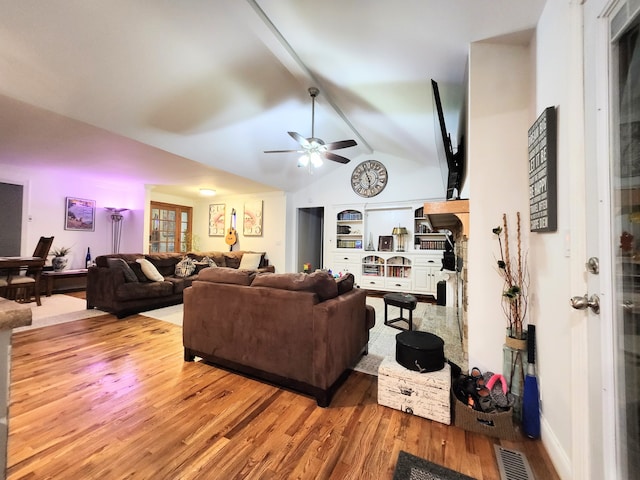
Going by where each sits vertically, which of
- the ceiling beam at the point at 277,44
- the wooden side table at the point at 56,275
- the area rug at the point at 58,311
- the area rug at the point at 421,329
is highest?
the ceiling beam at the point at 277,44

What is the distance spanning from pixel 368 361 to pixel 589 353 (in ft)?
5.76

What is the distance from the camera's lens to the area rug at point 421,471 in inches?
50.4

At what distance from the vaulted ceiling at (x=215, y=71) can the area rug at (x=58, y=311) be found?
2384 mm

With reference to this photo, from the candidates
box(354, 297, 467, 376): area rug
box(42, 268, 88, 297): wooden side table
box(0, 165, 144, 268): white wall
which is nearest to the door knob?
box(354, 297, 467, 376): area rug

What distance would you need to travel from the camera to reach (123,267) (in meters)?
3.92

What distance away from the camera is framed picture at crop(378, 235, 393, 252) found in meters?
5.95

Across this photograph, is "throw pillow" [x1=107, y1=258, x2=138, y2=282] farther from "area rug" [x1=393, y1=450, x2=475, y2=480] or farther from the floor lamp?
"area rug" [x1=393, y1=450, x2=475, y2=480]

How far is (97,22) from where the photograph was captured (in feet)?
7.09

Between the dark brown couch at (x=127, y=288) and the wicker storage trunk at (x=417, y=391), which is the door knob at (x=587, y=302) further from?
the dark brown couch at (x=127, y=288)

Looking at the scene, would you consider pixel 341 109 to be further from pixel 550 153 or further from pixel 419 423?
pixel 419 423

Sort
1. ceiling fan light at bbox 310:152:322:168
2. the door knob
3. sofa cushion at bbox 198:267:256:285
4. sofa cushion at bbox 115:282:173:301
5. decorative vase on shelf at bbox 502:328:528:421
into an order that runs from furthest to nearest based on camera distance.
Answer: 1. sofa cushion at bbox 115:282:173:301
2. ceiling fan light at bbox 310:152:322:168
3. sofa cushion at bbox 198:267:256:285
4. decorative vase on shelf at bbox 502:328:528:421
5. the door knob

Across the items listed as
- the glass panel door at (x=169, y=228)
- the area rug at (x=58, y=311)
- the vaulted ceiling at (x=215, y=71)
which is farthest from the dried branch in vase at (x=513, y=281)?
the glass panel door at (x=169, y=228)

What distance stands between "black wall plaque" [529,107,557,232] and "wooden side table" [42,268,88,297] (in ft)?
22.9

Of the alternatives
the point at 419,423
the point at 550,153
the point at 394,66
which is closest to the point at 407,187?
the point at 394,66
